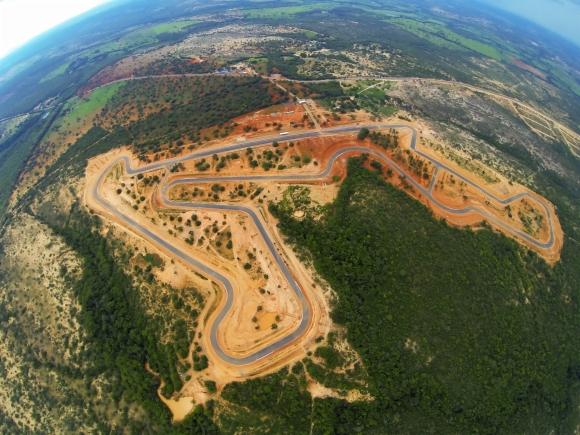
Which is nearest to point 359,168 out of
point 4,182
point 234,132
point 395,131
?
point 395,131

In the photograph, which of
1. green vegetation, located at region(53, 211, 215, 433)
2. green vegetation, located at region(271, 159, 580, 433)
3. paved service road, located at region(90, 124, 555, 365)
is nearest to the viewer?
green vegetation, located at region(53, 211, 215, 433)

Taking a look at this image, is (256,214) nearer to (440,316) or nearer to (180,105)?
(440,316)

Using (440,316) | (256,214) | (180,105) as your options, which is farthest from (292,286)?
(180,105)

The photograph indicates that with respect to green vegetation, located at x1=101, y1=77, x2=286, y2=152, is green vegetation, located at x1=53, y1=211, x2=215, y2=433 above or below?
below

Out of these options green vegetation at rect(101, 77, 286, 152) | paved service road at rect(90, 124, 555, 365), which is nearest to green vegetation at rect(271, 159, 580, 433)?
paved service road at rect(90, 124, 555, 365)

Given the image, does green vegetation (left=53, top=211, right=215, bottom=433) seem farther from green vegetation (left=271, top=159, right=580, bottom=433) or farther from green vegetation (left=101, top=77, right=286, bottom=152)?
green vegetation (left=101, top=77, right=286, bottom=152)

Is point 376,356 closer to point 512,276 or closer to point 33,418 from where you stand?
point 512,276

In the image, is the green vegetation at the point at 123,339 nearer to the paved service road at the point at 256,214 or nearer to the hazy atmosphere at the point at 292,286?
the hazy atmosphere at the point at 292,286

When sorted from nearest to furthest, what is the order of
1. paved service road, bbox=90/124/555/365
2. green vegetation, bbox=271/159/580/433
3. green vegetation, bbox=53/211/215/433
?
green vegetation, bbox=53/211/215/433
green vegetation, bbox=271/159/580/433
paved service road, bbox=90/124/555/365
